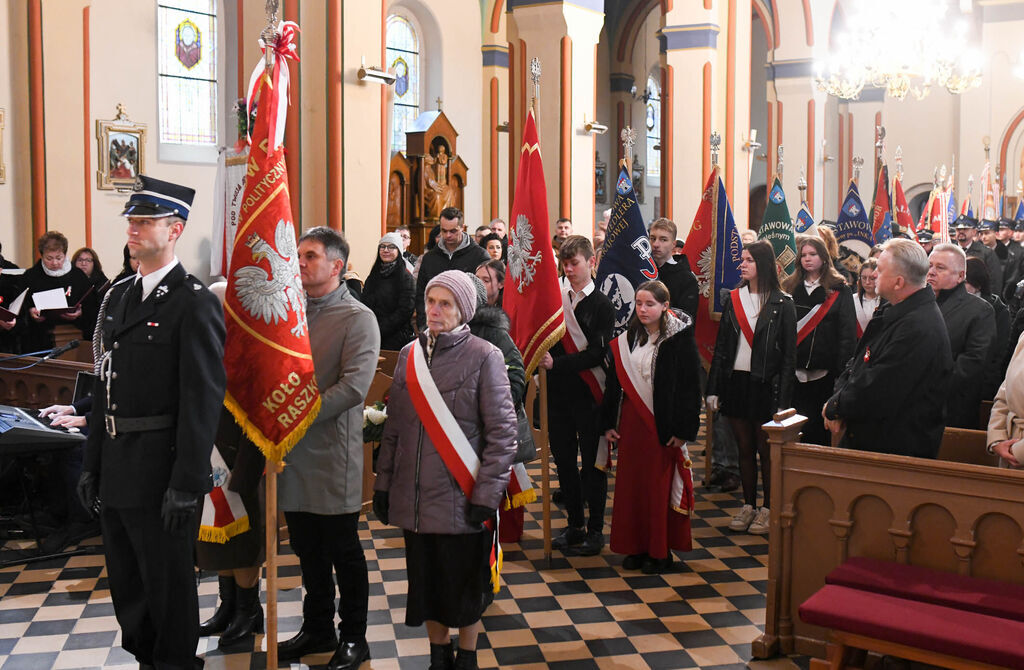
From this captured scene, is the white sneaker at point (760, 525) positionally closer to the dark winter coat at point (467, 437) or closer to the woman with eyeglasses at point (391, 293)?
the dark winter coat at point (467, 437)

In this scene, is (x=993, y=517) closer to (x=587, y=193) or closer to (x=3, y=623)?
(x=3, y=623)

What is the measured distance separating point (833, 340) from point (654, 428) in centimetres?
147

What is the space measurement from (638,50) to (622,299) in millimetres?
19022

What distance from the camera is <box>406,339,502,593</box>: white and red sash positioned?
12.1ft

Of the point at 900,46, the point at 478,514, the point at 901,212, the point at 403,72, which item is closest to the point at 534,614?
the point at 478,514

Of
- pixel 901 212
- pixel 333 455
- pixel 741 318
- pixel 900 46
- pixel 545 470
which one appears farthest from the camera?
pixel 900 46

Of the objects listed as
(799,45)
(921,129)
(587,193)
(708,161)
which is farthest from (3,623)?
(921,129)

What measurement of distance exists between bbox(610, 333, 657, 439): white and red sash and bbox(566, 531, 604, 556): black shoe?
0.73 meters

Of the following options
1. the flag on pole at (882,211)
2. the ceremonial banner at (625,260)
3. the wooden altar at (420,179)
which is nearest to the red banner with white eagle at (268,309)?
the ceremonial banner at (625,260)

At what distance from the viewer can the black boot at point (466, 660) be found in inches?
150

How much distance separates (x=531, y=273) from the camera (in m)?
5.54

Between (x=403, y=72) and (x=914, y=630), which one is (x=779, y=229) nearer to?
(x=914, y=630)

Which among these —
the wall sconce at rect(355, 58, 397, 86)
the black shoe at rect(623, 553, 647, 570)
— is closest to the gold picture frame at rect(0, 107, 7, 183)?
the wall sconce at rect(355, 58, 397, 86)

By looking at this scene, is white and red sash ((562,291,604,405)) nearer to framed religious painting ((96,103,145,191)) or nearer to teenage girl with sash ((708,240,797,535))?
teenage girl with sash ((708,240,797,535))
